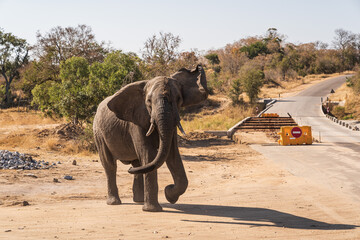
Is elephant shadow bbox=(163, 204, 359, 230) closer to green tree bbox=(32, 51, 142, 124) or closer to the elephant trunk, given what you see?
the elephant trunk

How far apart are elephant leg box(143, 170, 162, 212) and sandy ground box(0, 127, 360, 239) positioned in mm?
162

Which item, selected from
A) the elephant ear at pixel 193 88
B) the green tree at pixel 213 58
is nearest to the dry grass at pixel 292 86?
the green tree at pixel 213 58

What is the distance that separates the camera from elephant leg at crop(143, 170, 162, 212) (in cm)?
827

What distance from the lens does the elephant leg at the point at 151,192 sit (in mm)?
8266

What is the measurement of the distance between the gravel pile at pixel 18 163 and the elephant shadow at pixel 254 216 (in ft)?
21.9

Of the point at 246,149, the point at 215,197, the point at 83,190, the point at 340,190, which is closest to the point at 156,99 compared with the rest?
the point at 215,197

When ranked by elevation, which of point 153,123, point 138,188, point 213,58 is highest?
point 213,58

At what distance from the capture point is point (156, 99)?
7582 millimetres

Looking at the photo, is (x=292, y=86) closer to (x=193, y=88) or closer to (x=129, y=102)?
(x=193, y=88)

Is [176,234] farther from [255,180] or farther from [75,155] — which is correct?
[75,155]

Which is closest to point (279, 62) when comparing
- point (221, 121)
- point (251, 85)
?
point (251, 85)

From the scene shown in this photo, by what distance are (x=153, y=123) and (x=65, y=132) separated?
1718 centimetres

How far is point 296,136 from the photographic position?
73.4 ft

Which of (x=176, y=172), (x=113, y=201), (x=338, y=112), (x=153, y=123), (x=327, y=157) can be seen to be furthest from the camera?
(x=338, y=112)
